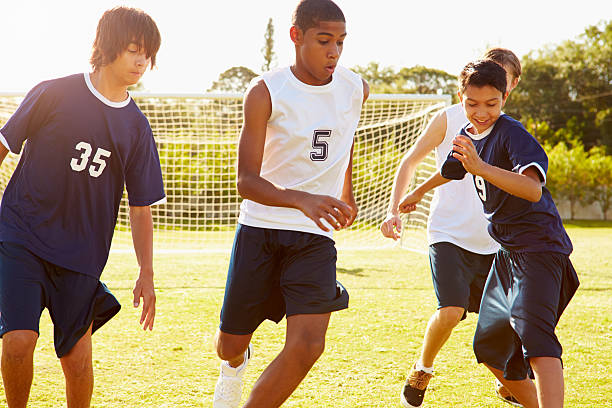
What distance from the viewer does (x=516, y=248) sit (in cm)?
310

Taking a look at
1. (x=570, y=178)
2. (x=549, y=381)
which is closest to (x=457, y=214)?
(x=549, y=381)

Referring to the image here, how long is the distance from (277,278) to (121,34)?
1.28 metres

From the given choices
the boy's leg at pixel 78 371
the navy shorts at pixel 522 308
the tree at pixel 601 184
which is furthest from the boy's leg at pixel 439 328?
the tree at pixel 601 184

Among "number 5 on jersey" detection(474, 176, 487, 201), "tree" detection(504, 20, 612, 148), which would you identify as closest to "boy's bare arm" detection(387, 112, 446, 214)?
"number 5 on jersey" detection(474, 176, 487, 201)

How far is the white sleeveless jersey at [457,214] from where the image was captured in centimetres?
406

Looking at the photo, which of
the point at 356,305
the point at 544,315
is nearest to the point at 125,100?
the point at 544,315

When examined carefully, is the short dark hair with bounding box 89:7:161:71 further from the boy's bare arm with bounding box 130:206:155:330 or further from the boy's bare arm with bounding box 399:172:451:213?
the boy's bare arm with bounding box 399:172:451:213

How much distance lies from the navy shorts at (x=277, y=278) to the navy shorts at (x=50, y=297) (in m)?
0.55

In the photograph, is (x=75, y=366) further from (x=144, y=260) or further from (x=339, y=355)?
(x=339, y=355)

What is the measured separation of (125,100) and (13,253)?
81 centimetres

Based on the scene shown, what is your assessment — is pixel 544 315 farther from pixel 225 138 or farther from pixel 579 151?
pixel 579 151

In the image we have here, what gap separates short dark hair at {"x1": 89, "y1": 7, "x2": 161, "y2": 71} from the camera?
3.04 meters

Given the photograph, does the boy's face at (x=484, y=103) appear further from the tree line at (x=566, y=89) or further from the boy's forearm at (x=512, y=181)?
the tree line at (x=566, y=89)

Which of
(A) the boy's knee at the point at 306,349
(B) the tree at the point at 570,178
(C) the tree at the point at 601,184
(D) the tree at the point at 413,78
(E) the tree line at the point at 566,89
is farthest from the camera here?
(D) the tree at the point at 413,78
